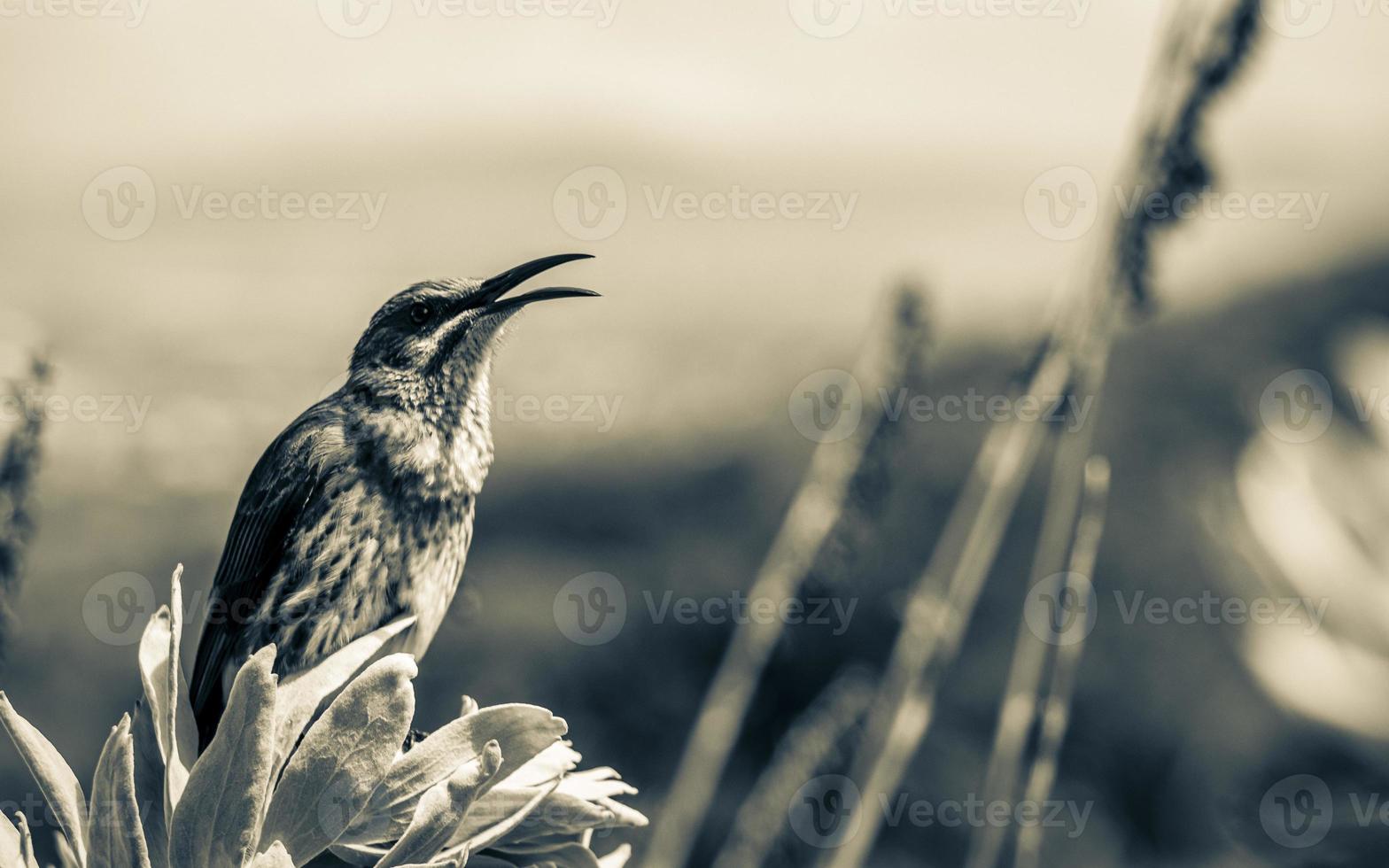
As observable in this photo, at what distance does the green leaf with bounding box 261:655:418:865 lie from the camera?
1023mm

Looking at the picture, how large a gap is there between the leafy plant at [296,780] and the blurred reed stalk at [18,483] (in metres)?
0.21

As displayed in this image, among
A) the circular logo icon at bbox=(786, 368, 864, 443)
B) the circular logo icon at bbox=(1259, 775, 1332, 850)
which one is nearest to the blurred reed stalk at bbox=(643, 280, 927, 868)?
the circular logo icon at bbox=(786, 368, 864, 443)

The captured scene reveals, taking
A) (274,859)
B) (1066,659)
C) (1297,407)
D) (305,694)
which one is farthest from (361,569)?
(1297,407)

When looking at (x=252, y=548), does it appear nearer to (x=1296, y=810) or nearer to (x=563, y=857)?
(x=563, y=857)

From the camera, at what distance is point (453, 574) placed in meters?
1.73

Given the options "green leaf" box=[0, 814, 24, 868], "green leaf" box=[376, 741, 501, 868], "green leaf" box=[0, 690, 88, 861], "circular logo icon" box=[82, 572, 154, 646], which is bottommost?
"circular logo icon" box=[82, 572, 154, 646]

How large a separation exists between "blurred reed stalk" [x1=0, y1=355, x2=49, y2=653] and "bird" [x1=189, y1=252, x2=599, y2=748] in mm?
383

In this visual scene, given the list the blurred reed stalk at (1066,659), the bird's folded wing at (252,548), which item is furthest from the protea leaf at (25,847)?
the blurred reed stalk at (1066,659)

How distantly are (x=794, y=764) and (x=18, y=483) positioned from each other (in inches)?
52.9

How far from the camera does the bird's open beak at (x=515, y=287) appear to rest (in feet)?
5.74

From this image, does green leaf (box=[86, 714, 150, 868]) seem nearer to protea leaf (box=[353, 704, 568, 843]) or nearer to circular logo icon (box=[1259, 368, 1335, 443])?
protea leaf (box=[353, 704, 568, 843])

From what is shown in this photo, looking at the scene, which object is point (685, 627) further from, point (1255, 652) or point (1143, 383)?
point (1143, 383)

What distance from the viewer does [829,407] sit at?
3.39 m

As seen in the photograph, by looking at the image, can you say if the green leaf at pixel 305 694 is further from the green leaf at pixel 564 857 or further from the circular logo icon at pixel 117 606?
the circular logo icon at pixel 117 606
